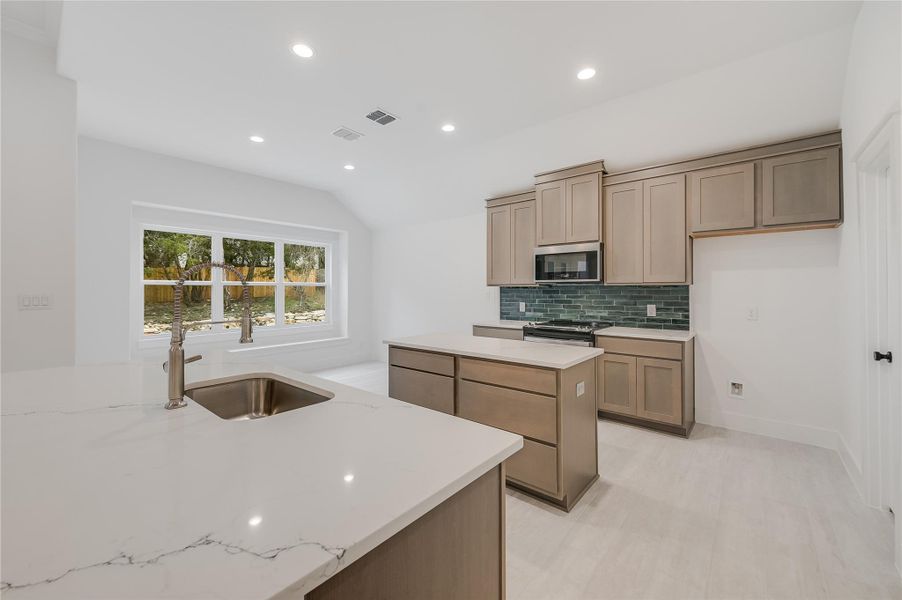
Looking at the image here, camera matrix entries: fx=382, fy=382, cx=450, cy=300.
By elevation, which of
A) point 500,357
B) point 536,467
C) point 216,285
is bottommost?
point 536,467

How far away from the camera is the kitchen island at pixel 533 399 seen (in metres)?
2.21

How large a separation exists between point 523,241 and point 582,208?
0.86 m

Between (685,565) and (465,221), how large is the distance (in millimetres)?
4688

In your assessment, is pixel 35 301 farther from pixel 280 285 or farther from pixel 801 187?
pixel 801 187

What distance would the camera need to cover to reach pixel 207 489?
30.1 inches

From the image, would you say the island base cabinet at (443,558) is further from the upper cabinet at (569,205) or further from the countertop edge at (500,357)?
the upper cabinet at (569,205)

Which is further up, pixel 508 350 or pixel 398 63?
pixel 398 63

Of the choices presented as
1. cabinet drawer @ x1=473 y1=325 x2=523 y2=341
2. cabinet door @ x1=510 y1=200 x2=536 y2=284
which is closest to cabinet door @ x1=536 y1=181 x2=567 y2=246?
cabinet door @ x1=510 y1=200 x2=536 y2=284

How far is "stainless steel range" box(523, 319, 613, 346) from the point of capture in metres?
3.73

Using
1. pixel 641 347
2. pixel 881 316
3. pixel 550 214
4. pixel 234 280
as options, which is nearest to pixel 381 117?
pixel 550 214

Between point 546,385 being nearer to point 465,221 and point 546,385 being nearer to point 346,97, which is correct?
point 346,97

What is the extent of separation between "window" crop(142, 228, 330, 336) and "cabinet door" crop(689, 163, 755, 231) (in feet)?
15.2

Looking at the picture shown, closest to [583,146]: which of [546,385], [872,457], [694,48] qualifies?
[694,48]

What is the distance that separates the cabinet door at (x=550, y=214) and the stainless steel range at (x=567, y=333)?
94 centimetres
